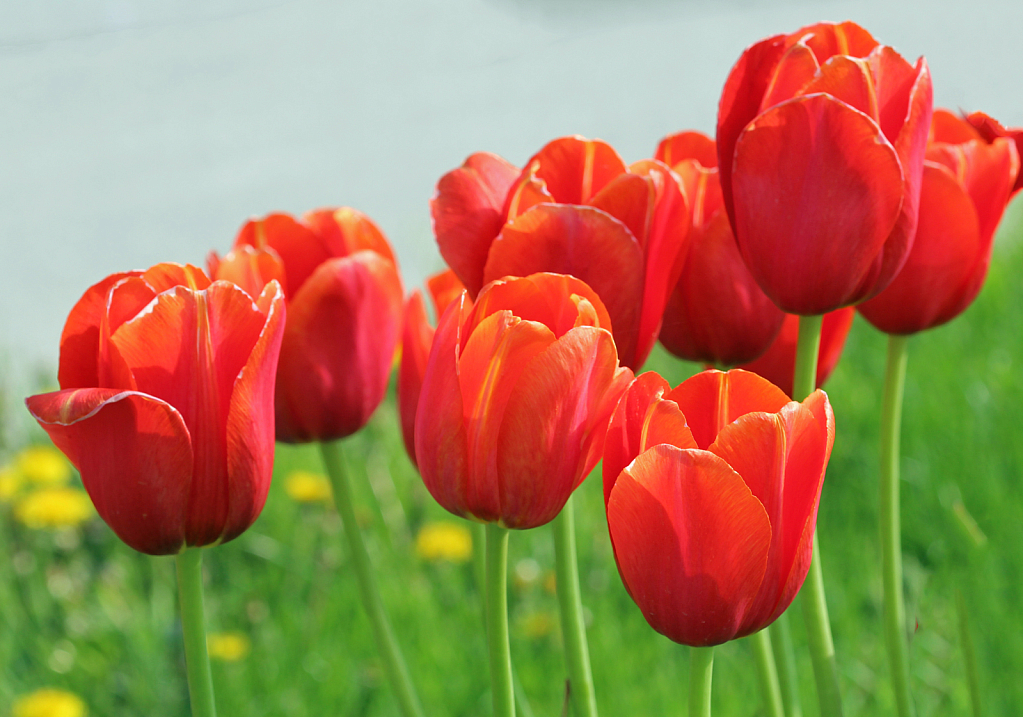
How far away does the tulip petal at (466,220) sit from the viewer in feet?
1.92

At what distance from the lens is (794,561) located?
1.56ft

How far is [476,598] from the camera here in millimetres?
1479

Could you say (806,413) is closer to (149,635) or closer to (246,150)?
(149,635)

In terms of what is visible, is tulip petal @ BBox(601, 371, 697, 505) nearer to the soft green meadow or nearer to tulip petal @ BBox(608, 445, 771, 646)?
tulip petal @ BBox(608, 445, 771, 646)

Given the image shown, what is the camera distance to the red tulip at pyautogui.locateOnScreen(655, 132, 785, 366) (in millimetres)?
619

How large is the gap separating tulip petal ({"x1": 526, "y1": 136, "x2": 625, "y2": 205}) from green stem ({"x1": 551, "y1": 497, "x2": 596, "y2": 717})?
17cm

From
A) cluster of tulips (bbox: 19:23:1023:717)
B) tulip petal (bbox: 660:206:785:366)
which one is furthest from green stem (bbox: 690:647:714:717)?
tulip petal (bbox: 660:206:785:366)

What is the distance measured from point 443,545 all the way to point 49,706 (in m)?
0.50

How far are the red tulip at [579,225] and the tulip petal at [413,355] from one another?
95mm

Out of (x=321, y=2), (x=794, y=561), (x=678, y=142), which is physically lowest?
(x=321, y=2)

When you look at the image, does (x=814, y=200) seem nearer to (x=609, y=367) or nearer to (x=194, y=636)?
(x=609, y=367)

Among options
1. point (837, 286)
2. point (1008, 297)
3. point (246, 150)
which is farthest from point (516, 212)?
point (246, 150)

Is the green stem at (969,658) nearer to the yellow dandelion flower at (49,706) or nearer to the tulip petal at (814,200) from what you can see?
the tulip petal at (814,200)

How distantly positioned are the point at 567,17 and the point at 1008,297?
10.5 feet
